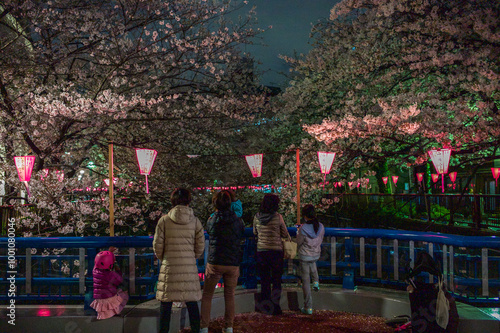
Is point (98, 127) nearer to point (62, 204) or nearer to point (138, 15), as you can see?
point (62, 204)

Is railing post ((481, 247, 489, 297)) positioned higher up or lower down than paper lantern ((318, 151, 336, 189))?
lower down

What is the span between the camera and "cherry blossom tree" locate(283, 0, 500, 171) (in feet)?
30.7

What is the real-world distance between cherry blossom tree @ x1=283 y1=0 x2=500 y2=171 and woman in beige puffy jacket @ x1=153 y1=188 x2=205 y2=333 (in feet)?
24.5

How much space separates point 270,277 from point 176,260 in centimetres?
186

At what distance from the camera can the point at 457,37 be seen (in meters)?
10.1

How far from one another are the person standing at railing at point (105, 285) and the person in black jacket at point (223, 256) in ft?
3.89

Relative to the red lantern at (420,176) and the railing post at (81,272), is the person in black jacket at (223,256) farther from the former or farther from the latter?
the red lantern at (420,176)

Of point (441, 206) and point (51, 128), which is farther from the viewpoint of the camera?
point (441, 206)

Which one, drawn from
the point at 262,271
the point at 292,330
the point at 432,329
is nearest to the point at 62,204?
the point at 262,271

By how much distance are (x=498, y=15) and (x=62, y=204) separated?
41.6 feet

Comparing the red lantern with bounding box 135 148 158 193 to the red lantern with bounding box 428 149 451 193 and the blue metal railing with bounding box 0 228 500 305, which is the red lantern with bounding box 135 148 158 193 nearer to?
the blue metal railing with bounding box 0 228 500 305

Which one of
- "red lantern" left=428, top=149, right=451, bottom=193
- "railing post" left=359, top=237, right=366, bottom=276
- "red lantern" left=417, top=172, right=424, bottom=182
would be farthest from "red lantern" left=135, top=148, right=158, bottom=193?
"red lantern" left=417, top=172, right=424, bottom=182

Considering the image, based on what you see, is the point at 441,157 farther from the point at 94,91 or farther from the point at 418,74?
the point at 94,91

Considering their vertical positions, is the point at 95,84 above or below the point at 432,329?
above
